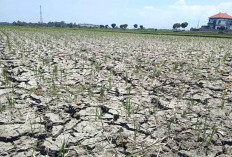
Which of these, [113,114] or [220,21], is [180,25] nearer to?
[220,21]

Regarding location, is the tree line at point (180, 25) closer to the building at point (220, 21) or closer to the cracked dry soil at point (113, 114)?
the building at point (220, 21)

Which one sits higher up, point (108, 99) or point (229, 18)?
point (229, 18)

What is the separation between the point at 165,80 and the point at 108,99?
1.43 meters

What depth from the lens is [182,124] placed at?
2.38m

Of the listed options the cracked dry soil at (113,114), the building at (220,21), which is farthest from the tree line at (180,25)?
the cracked dry soil at (113,114)

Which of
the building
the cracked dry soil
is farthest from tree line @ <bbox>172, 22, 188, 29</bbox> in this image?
the cracked dry soil

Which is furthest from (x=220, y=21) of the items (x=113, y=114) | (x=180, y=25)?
(x=113, y=114)

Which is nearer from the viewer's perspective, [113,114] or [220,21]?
[113,114]

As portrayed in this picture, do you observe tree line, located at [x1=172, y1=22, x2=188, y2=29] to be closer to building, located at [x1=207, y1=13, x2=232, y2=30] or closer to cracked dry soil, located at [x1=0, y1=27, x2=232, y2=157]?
building, located at [x1=207, y1=13, x2=232, y2=30]

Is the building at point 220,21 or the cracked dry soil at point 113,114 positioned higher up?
the building at point 220,21

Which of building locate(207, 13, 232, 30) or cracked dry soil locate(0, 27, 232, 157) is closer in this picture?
cracked dry soil locate(0, 27, 232, 157)

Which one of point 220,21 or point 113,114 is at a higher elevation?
point 220,21

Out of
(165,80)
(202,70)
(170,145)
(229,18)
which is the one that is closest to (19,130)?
(170,145)

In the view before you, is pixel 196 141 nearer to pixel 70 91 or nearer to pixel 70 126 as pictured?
pixel 70 126
